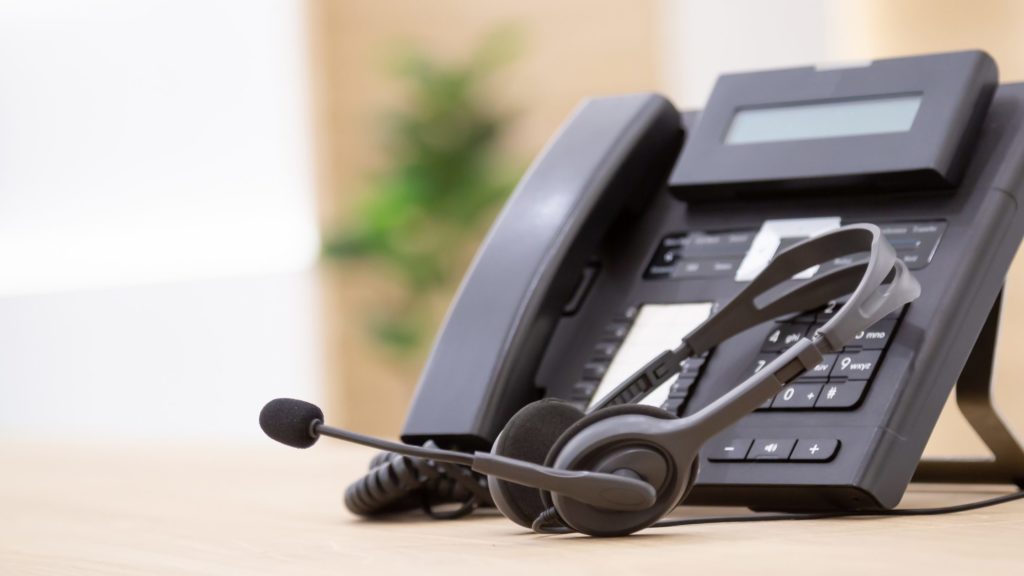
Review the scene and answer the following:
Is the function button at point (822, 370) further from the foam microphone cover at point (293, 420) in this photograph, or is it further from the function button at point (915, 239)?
the foam microphone cover at point (293, 420)

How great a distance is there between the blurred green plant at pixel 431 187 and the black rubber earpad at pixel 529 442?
401cm

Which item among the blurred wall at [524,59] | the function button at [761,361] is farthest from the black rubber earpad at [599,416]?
the blurred wall at [524,59]

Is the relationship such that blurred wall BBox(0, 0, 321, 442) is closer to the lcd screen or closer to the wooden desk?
the wooden desk

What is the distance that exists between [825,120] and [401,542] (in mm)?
301

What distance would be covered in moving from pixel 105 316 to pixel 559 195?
4138 millimetres

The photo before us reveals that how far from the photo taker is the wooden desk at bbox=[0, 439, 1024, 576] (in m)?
0.44

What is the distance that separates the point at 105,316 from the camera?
15.3 ft

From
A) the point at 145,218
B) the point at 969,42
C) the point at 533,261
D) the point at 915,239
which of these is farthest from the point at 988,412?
the point at 145,218

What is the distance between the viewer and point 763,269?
63 centimetres

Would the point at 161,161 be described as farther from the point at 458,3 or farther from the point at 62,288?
the point at 458,3

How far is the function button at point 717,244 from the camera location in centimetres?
68

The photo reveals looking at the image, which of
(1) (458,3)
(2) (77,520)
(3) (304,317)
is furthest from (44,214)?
(2) (77,520)

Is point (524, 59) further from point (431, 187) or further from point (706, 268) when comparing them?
point (706, 268)

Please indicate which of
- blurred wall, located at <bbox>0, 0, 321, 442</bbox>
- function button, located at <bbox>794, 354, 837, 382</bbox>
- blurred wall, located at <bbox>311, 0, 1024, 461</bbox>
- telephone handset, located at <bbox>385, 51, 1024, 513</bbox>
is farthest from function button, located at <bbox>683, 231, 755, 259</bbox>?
blurred wall, located at <bbox>0, 0, 321, 442</bbox>
